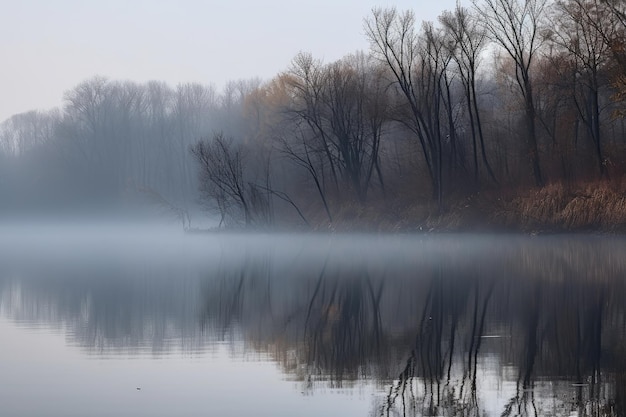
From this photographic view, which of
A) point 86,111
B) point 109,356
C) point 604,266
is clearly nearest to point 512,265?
point 604,266

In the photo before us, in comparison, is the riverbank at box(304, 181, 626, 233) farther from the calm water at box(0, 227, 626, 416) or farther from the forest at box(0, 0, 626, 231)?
the calm water at box(0, 227, 626, 416)

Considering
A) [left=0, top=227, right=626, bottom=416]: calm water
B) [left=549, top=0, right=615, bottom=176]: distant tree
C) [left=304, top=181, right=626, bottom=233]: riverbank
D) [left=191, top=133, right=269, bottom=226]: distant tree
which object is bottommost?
[left=0, top=227, right=626, bottom=416]: calm water

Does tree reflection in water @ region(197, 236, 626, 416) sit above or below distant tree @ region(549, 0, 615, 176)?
below

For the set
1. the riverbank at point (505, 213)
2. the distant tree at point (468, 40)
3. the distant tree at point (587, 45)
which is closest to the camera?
the riverbank at point (505, 213)

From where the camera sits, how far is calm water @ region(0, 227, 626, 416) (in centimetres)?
1068

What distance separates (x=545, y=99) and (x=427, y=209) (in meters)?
9.16

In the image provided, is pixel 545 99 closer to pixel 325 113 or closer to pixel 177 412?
pixel 325 113

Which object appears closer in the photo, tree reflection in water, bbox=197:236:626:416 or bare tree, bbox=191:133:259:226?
tree reflection in water, bbox=197:236:626:416

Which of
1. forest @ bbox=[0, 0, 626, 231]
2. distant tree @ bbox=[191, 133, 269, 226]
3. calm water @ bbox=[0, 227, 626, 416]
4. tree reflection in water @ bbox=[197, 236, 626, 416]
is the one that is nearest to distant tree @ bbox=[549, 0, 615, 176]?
forest @ bbox=[0, 0, 626, 231]

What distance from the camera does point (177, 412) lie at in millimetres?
10383

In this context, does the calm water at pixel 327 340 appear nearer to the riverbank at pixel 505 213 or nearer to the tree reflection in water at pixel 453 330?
the tree reflection in water at pixel 453 330

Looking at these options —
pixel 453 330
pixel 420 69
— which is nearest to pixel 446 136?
pixel 420 69

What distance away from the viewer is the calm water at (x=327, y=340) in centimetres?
1068

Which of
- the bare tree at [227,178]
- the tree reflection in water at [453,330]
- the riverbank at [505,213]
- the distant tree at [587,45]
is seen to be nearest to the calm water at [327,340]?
the tree reflection in water at [453,330]
